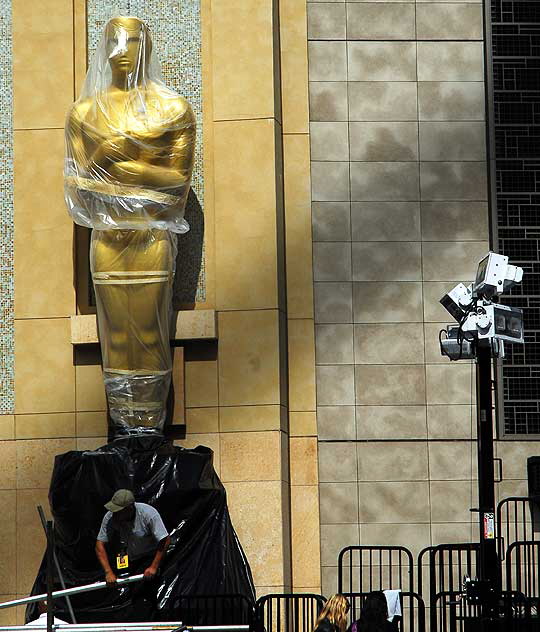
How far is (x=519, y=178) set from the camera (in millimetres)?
18406

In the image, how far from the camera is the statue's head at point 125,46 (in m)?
16.4

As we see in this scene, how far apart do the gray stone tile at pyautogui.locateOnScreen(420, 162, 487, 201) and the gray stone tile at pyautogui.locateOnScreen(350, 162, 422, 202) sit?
0.08 meters

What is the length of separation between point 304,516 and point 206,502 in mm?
2494

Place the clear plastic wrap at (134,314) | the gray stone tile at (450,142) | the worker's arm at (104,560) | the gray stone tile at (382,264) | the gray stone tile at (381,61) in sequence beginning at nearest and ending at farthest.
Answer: the worker's arm at (104,560) → the clear plastic wrap at (134,314) → the gray stone tile at (382,264) → the gray stone tile at (450,142) → the gray stone tile at (381,61)

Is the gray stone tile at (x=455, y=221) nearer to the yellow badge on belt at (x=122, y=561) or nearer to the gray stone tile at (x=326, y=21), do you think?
the gray stone tile at (x=326, y=21)

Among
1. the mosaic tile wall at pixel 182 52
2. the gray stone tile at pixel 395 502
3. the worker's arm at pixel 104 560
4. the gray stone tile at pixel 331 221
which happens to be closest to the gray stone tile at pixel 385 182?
the gray stone tile at pixel 331 221

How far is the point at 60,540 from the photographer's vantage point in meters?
15.5

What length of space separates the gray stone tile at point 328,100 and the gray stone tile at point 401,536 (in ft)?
17.8

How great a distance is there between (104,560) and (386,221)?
6464mm

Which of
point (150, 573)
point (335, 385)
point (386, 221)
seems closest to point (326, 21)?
point (386, 221)

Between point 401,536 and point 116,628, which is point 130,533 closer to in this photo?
point 116,628

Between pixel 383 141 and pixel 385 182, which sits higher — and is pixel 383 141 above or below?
above

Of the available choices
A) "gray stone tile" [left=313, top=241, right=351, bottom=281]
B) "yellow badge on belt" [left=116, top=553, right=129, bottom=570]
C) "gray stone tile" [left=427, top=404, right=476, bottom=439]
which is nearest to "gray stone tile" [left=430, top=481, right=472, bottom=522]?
"gray stone tile" [left=427, top=404, right=476, bottom=439]

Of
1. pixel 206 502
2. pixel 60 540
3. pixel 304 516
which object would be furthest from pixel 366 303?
pixel 60 540
